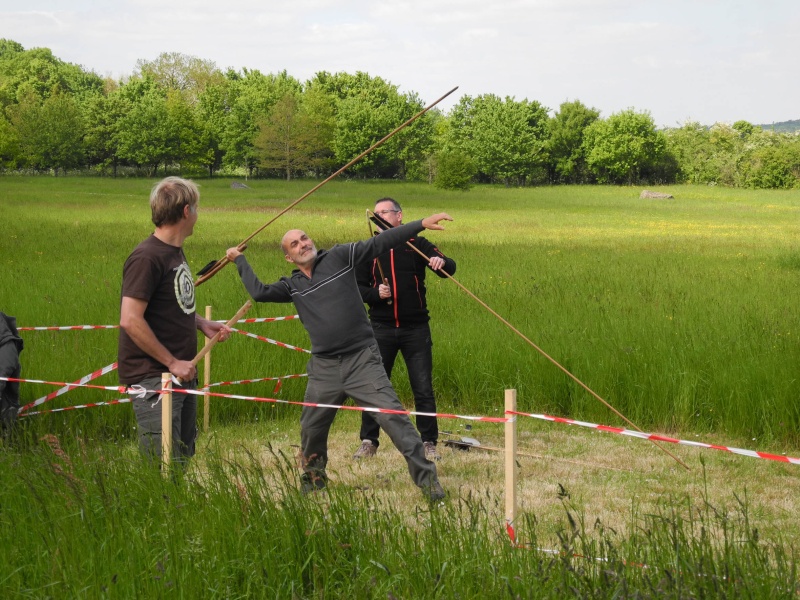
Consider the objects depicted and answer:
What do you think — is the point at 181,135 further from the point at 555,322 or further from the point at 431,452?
the point at 431,452

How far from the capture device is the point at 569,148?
10525 cm

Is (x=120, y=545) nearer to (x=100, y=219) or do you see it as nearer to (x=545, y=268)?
(x=545, y=268)

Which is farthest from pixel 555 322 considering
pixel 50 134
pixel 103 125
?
pixel 103 125

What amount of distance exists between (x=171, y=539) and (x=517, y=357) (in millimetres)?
5702

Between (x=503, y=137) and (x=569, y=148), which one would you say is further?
(x=569, y=148)

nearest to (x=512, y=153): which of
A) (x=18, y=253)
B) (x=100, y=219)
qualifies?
(x=100, y=219)

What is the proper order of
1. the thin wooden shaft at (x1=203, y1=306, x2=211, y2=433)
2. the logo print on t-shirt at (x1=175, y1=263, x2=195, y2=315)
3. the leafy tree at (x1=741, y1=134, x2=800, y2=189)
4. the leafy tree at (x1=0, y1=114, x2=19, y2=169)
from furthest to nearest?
the leafy tree at (x1=741, y1=134, x2=800, y2=189) < the leafy tree at (x1=0, y1=114, x2=19, y2=169) < the thin wooden shaft at (x1=203, y1=306, x2=211, y2=433) < the logo print on t-shirt at (x1=175, y1=263, x2=195, y2=315)

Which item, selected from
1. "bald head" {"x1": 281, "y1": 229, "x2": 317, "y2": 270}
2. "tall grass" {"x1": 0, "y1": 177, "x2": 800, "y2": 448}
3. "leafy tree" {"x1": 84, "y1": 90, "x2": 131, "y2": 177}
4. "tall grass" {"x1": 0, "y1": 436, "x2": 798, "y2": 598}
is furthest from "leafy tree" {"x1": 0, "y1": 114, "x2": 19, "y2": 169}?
"tall grass" {"x1": 0, "y1": 436, "x2": 798, "y2": 598}

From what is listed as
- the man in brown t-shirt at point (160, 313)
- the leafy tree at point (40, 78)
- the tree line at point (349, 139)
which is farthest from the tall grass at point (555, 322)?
the leafy tree at point (40, 78)

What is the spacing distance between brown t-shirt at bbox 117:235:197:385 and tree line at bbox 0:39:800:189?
65.6 m

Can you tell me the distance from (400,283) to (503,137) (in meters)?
88.7

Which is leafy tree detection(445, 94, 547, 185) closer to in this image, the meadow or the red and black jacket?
the meadow

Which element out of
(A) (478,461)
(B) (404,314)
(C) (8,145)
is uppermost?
(C) (8,145)

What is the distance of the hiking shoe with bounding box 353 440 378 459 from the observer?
289 inches
